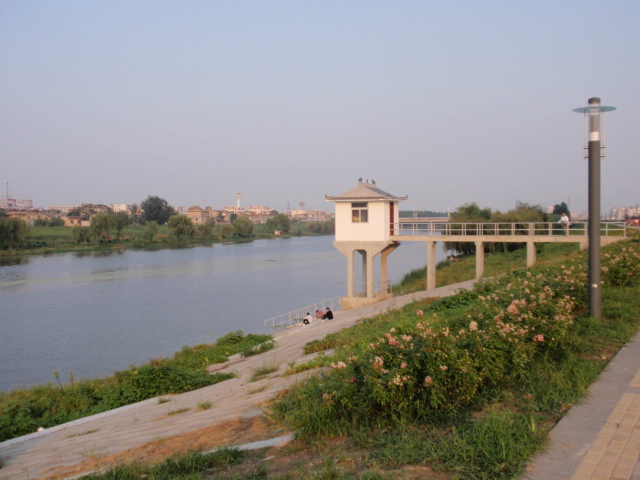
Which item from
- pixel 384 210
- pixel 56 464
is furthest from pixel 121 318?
pixel 56 464

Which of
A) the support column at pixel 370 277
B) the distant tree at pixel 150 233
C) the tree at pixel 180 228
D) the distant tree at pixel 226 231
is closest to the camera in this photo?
the support column at pixel 370 277

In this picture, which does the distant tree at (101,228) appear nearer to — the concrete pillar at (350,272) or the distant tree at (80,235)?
the distant tree at (80,235)

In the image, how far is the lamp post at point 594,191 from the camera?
29.3 feet

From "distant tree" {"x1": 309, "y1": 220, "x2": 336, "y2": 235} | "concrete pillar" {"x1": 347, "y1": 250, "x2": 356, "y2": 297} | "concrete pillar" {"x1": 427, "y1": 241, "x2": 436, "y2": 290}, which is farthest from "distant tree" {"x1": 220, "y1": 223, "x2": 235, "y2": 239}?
"concrete pillar" {"x1": 427, "y1": 241, "x2": 436, "y2": 290}

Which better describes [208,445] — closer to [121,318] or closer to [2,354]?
[2,354]

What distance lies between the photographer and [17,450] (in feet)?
29.5

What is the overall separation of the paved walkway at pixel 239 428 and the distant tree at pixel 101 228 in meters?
82.3

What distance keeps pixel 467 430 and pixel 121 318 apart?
3042 centimetres

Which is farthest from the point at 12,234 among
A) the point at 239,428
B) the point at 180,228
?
the point at 239,428

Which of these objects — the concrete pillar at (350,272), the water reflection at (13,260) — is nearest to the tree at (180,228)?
the water reflection at (13,260)

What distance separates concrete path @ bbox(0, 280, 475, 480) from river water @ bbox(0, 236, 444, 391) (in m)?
11.5

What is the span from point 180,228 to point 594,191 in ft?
306

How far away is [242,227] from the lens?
11650 cm

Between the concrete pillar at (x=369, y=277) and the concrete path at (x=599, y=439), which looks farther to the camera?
the concrete pillar at (x=369, y=277)
